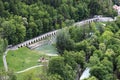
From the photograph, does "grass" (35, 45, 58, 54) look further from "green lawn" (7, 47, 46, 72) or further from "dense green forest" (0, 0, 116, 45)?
"dense green forest" (0, 0, 116, 45)

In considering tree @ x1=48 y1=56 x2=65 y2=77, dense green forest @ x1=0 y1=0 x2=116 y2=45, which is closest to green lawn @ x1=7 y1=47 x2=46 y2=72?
dense green forest @ x1=0 y1=0 x2=116 y2=45

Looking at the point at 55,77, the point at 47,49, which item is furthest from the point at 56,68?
the point at 47,49

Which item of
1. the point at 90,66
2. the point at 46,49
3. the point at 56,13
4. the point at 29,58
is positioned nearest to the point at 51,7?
the point at 56,13

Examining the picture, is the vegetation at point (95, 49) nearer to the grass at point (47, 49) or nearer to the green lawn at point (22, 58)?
the grass at point (47, 49)

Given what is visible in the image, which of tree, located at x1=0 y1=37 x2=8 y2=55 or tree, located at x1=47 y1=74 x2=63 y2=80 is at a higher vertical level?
tree, located at x1=47 y1=74 x2=63 y2=80

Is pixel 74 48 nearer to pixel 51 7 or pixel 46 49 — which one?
pixel 46 49

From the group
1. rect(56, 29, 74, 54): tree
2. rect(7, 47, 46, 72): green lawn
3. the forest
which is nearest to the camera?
the forest
